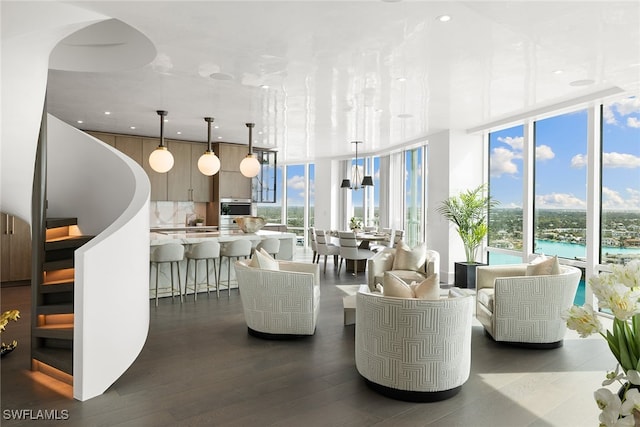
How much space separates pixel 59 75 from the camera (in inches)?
202

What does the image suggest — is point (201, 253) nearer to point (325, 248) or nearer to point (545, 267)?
point (325, 248)

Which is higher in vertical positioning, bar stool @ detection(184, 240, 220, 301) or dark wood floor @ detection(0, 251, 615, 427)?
bar stool @ detection(184, 240, 220, 301)

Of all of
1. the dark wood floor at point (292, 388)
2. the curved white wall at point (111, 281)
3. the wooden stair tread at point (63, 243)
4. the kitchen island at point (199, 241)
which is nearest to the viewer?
the dark wood floor at point (292, 388)

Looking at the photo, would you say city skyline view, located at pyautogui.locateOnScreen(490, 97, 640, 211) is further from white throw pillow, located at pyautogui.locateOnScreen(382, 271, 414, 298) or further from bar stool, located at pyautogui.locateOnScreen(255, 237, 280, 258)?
bar stool, located at pyautogui.locateOnScreen(255, 237, 280, 258)

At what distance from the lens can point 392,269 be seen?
21.4 ft

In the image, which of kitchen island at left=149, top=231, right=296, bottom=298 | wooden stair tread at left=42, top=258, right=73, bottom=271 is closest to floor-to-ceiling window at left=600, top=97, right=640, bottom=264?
kitchen island at left=149, top=231, right=296, bottom=298

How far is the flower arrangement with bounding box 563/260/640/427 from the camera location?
1.15 m

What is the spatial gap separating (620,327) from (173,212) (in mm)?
9850

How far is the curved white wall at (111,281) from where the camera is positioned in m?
3.07

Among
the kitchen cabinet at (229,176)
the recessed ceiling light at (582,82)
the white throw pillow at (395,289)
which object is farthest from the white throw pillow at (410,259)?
the kitchen cabinet at (229,176)

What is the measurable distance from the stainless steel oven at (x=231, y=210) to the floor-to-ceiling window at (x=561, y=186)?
6.47 meters

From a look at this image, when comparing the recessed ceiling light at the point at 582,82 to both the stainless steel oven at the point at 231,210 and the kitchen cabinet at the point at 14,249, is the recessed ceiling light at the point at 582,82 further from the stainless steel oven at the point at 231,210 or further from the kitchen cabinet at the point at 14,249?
the kitchen cabinet at the point at 14,249

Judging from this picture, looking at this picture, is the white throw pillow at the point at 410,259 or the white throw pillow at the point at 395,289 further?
the white throw pillow at the point at 410,259

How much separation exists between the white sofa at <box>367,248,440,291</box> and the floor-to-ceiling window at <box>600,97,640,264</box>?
2.29m
